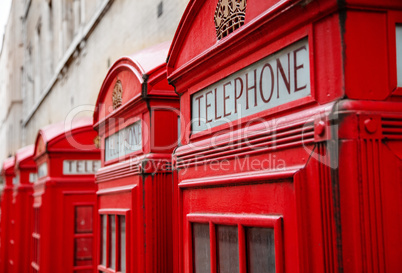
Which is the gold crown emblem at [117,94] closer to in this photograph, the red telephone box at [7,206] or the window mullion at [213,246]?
the window mullion at [213,246]

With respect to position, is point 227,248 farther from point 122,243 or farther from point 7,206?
point 7,206

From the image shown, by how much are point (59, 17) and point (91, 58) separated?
3427mm

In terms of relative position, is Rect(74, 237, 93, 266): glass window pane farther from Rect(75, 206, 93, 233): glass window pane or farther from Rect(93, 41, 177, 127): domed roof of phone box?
Rect(93, 41, 177, 127): domed roof of phone box

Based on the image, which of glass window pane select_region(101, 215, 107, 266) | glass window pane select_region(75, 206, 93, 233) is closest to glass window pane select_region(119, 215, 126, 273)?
glass window pane select_region(101, 215, 107, 266)

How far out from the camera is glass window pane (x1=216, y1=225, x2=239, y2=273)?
1744mm

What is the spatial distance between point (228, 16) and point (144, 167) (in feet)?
3.80

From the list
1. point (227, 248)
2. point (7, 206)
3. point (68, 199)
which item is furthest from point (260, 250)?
point (7, 206)

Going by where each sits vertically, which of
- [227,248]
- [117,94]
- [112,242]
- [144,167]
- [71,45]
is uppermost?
[71,45]

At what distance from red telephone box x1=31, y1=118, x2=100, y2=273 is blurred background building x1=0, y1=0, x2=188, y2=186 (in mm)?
1207

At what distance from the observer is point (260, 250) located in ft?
5.27

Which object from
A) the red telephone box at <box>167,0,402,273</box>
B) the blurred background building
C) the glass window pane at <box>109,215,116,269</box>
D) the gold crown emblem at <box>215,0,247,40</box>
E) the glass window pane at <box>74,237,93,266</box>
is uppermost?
the blurred background building

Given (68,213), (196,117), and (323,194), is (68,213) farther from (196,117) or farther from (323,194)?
(323,194)

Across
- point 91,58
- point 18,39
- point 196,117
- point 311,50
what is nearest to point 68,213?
point 91,58

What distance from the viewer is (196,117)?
2.09 m
